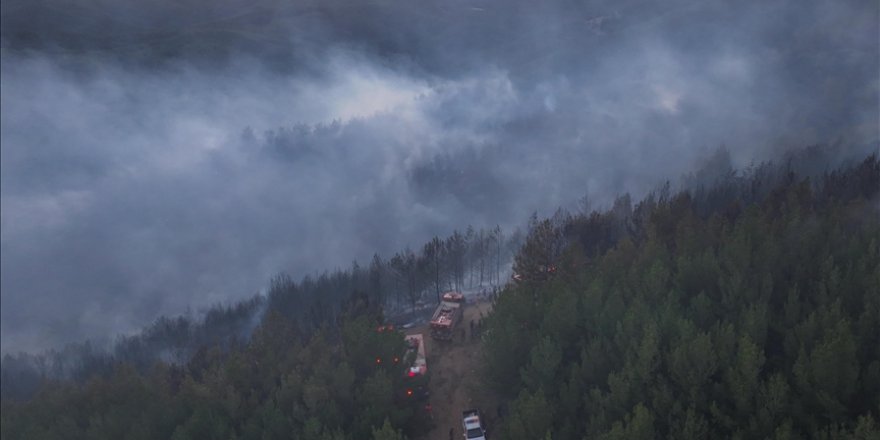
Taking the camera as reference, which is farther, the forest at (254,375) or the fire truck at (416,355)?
the fire truck at (416,355)

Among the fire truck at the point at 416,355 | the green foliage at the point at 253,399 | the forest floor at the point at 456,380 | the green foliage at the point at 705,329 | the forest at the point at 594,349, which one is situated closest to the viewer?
the green foliage at the point at 705,329

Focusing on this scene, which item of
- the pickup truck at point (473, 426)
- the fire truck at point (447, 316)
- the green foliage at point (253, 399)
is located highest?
the fire truck at point (447, 316)

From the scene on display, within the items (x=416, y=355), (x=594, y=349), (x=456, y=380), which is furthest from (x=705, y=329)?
(x=416, y=355)

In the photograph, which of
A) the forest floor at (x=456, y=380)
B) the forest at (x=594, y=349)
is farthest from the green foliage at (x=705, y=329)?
the forest floor at (x=456, y=380)

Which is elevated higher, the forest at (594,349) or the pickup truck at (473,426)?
the forest at (594,349)

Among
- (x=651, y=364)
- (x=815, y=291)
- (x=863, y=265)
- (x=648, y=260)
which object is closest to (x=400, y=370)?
(x=651, y=364)

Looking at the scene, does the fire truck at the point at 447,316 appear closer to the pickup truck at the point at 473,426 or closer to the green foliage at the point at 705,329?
the green foliage at the point at 705,329

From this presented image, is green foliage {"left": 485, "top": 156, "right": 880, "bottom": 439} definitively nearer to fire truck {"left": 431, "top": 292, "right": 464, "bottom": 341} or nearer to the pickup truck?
the pickup truck
